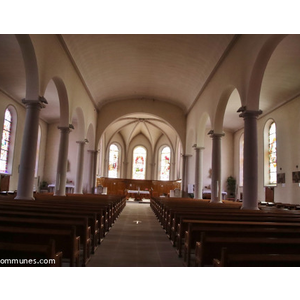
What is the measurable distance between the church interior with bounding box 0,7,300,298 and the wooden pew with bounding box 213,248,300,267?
0.5 inches

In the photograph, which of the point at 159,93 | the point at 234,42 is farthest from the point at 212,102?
the point at 159,93

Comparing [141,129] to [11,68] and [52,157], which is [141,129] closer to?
[52,157]

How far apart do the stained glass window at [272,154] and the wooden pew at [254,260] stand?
15953mm

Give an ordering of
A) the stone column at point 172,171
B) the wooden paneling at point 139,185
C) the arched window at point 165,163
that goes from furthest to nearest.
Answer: the arched window at point 165,163 < the stone column at point 172,171 < the wooden paneling at point 139,185

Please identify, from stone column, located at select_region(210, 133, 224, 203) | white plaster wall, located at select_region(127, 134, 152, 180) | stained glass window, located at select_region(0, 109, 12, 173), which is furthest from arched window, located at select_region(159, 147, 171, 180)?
stone column, located at select_region(210, 133, 224, 203)

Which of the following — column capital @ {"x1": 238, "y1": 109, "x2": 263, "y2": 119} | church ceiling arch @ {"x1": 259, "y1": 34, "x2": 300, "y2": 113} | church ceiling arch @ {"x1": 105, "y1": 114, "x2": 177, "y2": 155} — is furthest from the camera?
church ceiling arch @ {"x1": 105, "y1": 114, "x2": 177, "y2": 155}

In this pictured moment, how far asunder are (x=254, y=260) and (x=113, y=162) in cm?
2911

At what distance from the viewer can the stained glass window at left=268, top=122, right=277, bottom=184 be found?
17.6 m

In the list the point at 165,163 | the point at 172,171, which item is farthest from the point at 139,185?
the point at 165,163

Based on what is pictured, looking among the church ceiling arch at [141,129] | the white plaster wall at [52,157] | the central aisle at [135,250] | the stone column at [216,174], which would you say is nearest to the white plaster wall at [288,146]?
the stone column at [216,174]

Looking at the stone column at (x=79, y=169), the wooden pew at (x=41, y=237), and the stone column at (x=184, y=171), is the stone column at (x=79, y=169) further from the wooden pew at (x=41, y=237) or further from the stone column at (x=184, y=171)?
the wooden pew at (x=41, y=237)

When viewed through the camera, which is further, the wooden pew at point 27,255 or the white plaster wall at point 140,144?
the white plaster wall at point 140,144

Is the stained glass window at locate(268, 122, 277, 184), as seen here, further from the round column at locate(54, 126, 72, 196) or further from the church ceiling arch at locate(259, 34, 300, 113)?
the round column at locate(54, 126, 72, 196)

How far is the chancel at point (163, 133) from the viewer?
3932 millimetres
